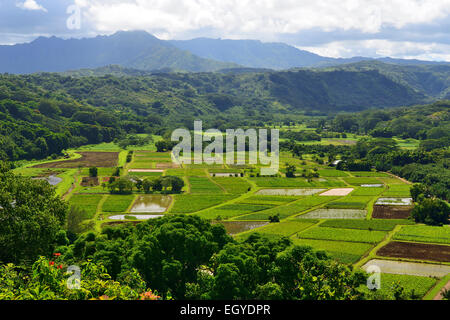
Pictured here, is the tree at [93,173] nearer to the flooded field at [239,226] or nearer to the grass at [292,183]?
the grass at [292,183]

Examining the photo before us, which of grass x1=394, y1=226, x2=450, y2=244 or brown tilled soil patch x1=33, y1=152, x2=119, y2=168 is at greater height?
brown tilled soil patch x1=33, y1=152, x2=119, y2=168

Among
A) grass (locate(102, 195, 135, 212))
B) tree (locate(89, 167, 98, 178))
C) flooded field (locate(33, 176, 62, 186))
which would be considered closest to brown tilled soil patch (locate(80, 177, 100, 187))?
tree (locate(89, 167, 98, 178))

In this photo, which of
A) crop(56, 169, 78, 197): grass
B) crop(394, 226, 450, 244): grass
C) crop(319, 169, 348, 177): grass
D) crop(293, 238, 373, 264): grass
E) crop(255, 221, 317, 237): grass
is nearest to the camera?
crop(293, 238, 373, 264): grass

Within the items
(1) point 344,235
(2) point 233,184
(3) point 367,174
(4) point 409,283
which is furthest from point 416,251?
(3) point 367,174

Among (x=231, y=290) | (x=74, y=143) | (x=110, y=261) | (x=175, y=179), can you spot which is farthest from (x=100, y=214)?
(x=74, y=143)

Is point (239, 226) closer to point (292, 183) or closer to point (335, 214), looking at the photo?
point (335, 214)

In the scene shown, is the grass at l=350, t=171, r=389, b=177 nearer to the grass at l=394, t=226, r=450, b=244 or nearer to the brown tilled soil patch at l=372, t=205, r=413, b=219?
the brown tilled soil patch at l=372, t=205, r=413, b=219
